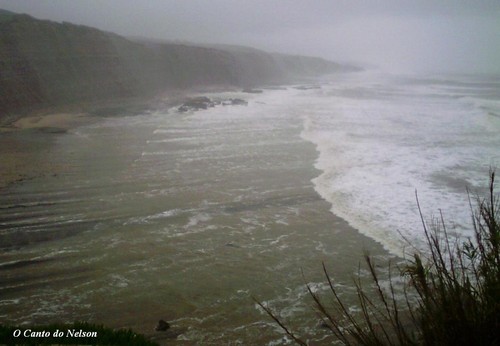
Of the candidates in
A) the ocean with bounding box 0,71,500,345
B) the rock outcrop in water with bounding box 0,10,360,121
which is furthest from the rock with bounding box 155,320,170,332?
the rock outcrop in water with bounding box 0,10,360,121

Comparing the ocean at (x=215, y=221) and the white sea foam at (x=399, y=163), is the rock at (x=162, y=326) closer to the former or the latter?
the ocean at (x=215, y=221)

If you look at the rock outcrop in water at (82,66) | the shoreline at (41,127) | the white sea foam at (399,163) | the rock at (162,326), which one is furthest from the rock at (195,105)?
the rock at (162,326)

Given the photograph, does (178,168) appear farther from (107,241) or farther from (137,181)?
(107,241)

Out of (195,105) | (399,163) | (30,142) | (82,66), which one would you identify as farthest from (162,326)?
(82,66)

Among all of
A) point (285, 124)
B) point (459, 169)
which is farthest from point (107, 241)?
point (285, 124)

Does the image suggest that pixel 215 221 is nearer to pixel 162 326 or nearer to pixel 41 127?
pixel 162 326
